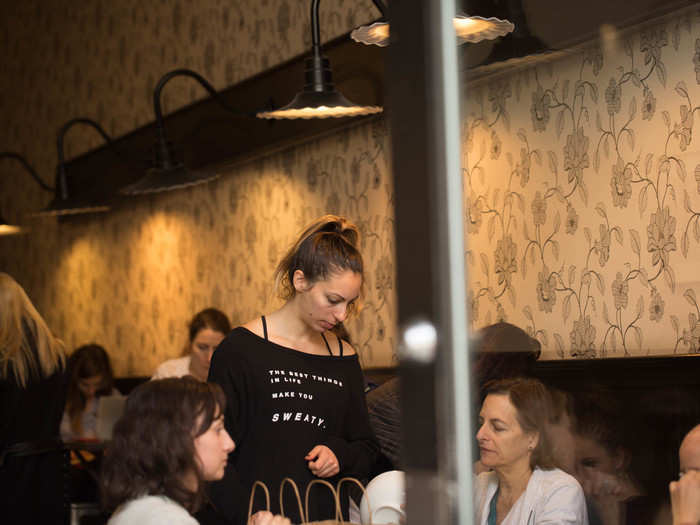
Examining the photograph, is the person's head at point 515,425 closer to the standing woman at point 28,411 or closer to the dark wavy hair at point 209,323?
the standing woman at point 28,411

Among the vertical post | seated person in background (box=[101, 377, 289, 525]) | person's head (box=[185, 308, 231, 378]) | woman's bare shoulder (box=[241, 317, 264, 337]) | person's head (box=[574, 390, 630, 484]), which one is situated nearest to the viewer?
the vertical post

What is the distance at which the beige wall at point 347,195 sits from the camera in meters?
1.52

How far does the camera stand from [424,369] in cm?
108

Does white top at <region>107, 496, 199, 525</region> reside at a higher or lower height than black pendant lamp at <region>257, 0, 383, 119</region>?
lower

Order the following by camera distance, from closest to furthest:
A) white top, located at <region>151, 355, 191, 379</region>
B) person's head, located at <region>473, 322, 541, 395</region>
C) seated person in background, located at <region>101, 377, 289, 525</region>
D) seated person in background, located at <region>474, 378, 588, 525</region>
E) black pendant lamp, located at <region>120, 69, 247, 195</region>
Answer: person's head, located at <region>473, 322, 541, 395</region> → seated person in background, located at <region>474, 378, 588, 525</region> → seated person in background, located at <region>101, 377, 289, 525</region> → black pendant lamp, located at <region>120, 69, 247, 195</region> → white top, located at <region>151, 355, 191, 379</region>

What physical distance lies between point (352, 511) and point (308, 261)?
0.63m

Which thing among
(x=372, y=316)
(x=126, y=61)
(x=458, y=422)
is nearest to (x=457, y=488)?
(x=458, y=422)

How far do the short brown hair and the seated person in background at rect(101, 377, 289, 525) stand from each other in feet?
1.50

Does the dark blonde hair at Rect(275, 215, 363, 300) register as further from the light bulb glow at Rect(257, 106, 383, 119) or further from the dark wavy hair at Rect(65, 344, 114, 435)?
the dark wavy hair at Rect(65, 344, 114, 435)

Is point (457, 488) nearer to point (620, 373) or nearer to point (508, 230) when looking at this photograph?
point (508, 230)

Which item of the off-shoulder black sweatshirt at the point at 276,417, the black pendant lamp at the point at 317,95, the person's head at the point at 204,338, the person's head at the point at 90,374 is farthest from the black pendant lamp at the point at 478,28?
the person's head at the point at 90,374

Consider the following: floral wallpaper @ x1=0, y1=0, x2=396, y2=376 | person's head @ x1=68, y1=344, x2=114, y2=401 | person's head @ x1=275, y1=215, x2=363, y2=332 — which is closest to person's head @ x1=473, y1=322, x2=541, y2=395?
person's head @ x1=275, y1=215, x2=363, y2=332

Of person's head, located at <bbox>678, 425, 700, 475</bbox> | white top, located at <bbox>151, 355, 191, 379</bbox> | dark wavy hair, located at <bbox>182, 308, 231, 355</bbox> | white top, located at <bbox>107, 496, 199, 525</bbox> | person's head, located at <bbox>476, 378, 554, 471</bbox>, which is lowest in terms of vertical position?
white top, located at <bbox>107, 496, 199, 525</bbox>

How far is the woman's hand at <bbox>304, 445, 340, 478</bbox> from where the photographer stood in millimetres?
2152
